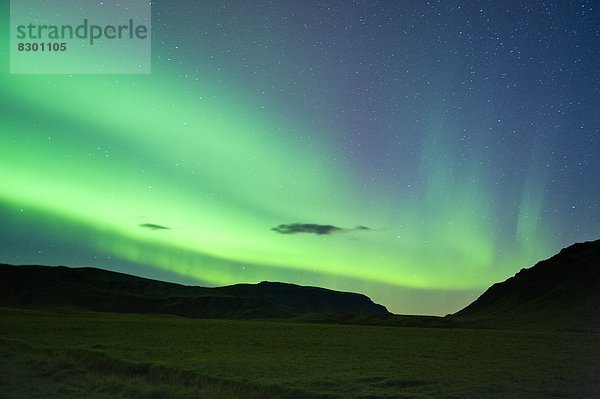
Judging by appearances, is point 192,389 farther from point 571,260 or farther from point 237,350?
point 571,260

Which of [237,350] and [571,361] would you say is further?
[237,350]

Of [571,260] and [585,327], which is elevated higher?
[571,260]

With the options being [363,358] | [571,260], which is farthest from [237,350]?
[571,260]

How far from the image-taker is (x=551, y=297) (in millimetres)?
154125

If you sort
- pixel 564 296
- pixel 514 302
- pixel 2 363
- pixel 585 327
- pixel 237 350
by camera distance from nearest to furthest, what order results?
pixel 2 363 < pixel 237 350 < pixel 585 327 < pixel 564 296 < pixel 514 302

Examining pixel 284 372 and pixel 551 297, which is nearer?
pixel 284 372

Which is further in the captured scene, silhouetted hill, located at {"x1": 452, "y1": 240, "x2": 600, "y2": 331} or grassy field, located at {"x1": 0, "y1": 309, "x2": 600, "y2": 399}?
silhouetted hill, located at {"x1": 452, "y1": 240, "x2": 600, "y2": 331}

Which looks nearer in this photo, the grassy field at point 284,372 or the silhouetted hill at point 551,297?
the grassy field at point 284,372

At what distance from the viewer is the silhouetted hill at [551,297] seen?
124250 mm

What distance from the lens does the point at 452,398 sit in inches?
915

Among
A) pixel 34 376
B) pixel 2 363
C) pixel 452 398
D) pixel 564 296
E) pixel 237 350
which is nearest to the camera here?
pixel 452 398

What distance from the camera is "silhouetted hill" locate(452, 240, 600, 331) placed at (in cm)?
12425

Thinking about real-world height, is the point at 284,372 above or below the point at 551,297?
above

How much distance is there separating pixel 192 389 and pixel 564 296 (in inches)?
5697
